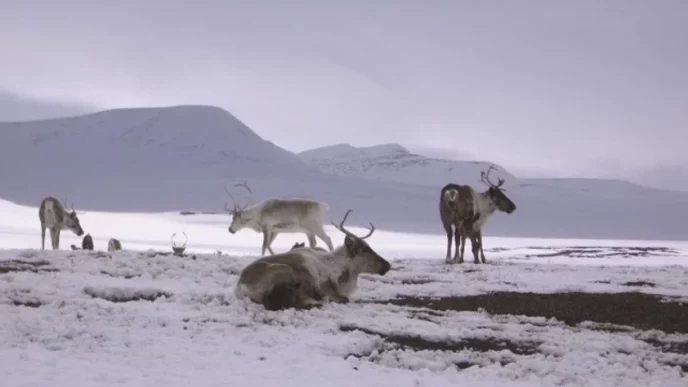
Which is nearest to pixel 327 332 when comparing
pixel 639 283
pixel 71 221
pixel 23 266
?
pixel 23 266

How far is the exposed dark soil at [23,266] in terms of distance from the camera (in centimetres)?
1027

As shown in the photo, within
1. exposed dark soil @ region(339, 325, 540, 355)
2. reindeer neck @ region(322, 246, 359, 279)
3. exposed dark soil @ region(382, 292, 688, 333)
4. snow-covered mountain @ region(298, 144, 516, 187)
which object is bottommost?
exposed dark soil @ region(339, 325, 540, 355)

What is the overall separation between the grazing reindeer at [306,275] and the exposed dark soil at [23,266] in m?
3.89

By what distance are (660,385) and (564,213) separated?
211 ft

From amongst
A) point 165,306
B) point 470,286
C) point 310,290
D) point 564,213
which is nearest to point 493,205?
point 470,286

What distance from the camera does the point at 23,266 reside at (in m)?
10.6

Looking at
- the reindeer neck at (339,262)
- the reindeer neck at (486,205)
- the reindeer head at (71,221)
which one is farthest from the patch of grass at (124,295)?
the reindeer head at (71,221)

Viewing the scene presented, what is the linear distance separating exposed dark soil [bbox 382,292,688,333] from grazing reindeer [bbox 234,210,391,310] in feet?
1.97

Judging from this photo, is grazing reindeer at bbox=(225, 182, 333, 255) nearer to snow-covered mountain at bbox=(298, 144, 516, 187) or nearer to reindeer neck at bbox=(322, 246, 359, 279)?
reindeer neck at bbox=(322, 246, 359, 279)

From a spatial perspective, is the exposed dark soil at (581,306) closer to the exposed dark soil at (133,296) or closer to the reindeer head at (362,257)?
the reindeer head at (362,257)

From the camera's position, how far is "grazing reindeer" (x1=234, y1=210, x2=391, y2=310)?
7.64 meters

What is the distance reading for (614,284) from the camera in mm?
12062

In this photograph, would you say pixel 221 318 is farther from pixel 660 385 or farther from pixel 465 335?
pixel 660 385

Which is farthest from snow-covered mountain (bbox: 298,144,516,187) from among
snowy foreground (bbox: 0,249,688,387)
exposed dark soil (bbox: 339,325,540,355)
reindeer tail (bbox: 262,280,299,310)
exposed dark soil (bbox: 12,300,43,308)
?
exposed dark soil (bbox: 339,325,540,355)
